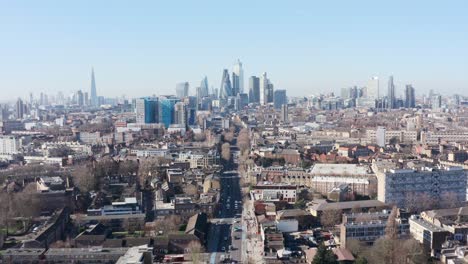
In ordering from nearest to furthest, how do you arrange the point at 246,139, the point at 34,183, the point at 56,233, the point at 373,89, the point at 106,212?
the point at 56,233, the point at 106,212, the point at 34,183, the point at 246,139, the point at 373,89

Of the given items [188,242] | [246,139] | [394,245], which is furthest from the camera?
[246,139]

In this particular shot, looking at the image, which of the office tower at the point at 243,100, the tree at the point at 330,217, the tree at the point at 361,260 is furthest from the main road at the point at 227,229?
the office tower at the point at 243,100

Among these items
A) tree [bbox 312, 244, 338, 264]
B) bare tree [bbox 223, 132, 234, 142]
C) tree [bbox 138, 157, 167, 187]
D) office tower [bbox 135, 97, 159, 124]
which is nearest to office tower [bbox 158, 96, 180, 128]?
office tower [bbox 135, 97, 159, 124]

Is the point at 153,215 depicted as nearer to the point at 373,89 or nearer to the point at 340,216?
the point at 340,216

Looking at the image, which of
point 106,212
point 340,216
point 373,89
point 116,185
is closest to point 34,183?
point 116,185

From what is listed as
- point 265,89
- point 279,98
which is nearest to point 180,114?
point 279,98

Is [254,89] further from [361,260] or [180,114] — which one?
[361,260]
